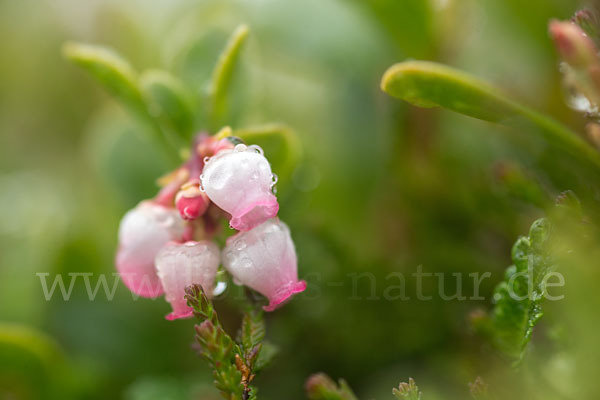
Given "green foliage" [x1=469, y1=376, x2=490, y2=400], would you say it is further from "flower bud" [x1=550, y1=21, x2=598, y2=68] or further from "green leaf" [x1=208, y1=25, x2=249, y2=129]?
"green leaf" [x1=208, y1=25, x2=249, y2=129]

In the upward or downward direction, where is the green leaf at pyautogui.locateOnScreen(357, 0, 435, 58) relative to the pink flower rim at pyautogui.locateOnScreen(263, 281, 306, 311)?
upward

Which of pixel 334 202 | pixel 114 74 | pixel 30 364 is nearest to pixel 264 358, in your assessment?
pixel 114 74

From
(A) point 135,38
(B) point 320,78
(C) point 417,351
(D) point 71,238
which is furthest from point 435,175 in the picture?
(A) point 135,38

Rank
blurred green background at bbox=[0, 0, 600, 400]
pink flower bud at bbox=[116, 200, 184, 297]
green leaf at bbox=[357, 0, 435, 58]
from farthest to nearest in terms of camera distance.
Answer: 1. green leaf at bbox=[357, 0, 435, 58]
2. blurred green background at bbox=[0, 0, 600, 400]
3. pink flower bud at bbox=[116, 200, 184, 297]

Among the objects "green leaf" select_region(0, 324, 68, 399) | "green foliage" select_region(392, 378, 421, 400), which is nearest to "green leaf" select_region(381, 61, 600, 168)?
"green foliage" select_region(392, 378, 421, 400)

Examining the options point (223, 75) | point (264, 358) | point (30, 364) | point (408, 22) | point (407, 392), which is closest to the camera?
point (407, 392)

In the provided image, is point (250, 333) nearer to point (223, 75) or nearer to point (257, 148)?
point (257, 148)

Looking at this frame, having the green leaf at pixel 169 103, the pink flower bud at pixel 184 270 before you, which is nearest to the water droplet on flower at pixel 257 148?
the pink flower bud at pixel 184 270
